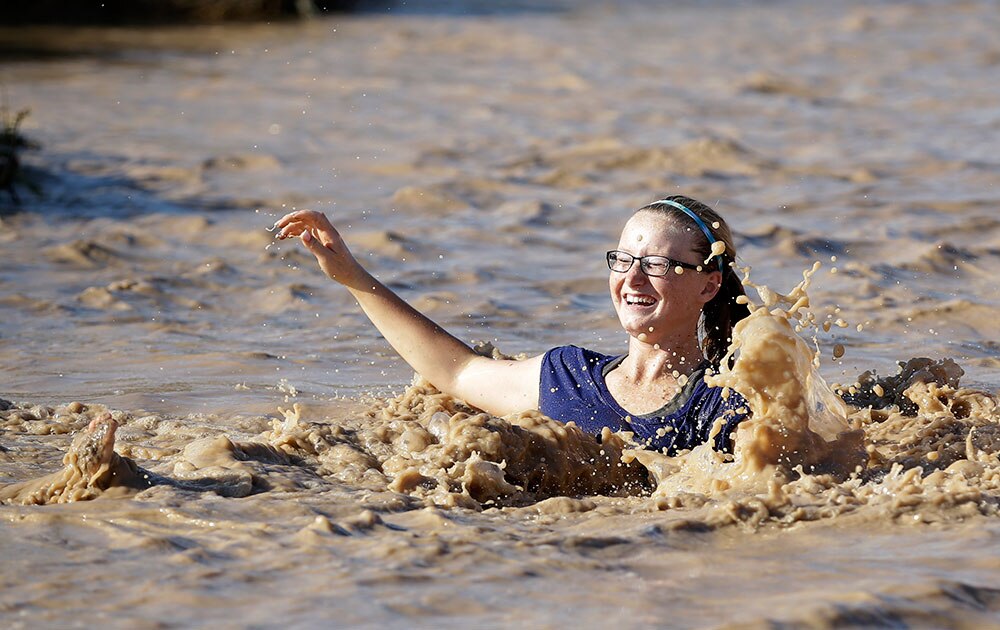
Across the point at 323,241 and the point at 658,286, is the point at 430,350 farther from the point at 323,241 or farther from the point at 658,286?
the point at 658,286

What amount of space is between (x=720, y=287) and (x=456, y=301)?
2.90 m

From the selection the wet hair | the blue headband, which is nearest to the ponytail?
the wet hair

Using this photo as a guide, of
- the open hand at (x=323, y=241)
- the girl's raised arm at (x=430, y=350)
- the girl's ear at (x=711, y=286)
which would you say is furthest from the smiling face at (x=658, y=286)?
the open hand at (x=323, y=241)

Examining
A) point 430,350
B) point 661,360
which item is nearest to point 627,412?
point 661,360

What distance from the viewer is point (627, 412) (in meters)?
4.81

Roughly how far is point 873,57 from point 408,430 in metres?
12.1

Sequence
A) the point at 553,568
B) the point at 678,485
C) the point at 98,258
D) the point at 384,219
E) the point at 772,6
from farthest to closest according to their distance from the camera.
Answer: the point at 772,6
the point at 384,219
the point at 98,258
the point at 678,485
the point at 553,568

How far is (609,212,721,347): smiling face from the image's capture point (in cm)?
476

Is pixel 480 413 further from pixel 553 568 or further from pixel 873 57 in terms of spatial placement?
pixel 873 57

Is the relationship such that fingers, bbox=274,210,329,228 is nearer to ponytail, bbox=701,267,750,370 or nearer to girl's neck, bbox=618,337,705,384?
girl's neck, bbox=618,337,705,384

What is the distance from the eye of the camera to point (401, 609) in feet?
11.2

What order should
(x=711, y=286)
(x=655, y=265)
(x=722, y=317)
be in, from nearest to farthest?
1. (x=655, y=265)
2. (x=711, y=286)
3. (x=722, y=317)

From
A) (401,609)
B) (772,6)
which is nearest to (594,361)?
(401,609)

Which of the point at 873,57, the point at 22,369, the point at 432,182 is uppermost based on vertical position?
the point at 873,57
